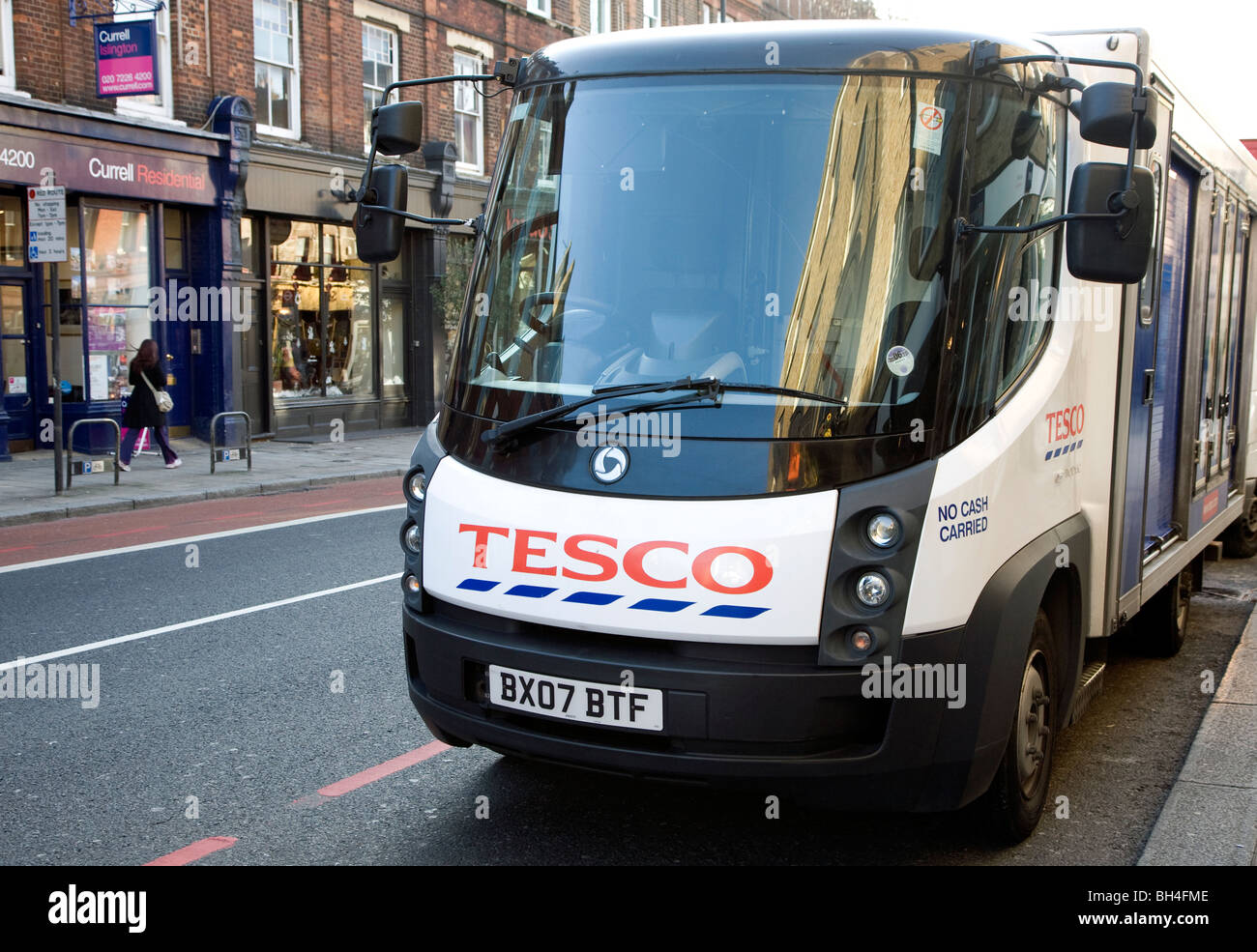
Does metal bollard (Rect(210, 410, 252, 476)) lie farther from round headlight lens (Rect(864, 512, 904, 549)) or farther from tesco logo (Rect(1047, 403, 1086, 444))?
round headlight lens (Rect(864, 512, 904, 549))

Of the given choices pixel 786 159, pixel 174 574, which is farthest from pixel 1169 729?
pixel 174 574

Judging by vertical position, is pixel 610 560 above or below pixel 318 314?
below

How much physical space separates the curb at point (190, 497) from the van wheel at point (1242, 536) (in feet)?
23.3

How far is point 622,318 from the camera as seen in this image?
4.13 meters

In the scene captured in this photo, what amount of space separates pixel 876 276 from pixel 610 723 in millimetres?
1559

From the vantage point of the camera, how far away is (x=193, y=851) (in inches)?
168

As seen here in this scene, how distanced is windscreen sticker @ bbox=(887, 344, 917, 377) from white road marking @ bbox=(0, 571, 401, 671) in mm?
4985

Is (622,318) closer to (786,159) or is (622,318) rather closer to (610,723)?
(786,159)

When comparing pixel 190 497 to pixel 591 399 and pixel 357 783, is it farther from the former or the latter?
pixel 591 399

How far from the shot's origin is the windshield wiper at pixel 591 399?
391cm

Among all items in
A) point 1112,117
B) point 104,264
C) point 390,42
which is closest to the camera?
point 1112,117

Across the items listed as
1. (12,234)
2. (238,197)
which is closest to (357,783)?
(12,234)

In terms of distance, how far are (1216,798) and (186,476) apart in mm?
13842

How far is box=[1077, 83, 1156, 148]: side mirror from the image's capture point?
12.4 ft
